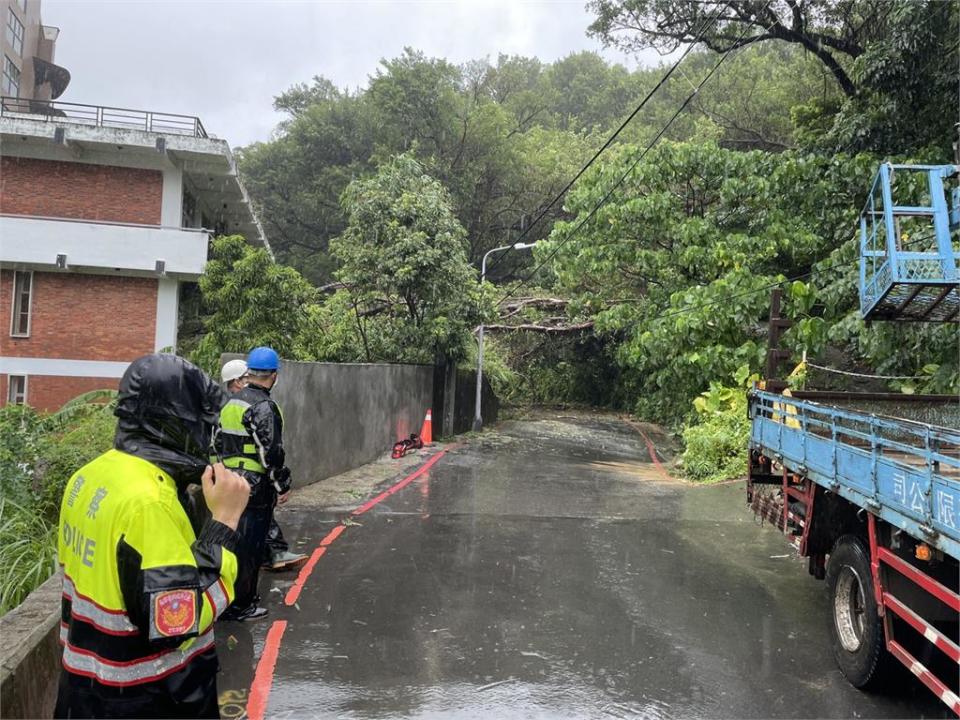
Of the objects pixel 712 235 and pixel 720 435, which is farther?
pixel 712 235

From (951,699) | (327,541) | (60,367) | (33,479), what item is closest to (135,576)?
(951,699)

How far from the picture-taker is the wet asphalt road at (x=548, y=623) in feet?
13.6

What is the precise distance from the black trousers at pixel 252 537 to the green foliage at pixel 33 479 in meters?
1.17

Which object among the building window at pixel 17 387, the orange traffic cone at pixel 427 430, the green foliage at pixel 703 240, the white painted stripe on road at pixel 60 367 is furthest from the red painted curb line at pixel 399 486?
the building window at pixel 17 387

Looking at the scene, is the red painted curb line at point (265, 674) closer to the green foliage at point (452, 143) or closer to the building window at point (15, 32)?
the green foliage at point (452, 143)

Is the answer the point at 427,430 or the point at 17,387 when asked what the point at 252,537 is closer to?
the point at 427,430

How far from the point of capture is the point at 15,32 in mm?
37000

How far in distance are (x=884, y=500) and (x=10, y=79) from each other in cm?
4422

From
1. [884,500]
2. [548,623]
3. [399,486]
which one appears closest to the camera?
[884,500]

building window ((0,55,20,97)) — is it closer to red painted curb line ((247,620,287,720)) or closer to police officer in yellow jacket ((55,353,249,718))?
red painted curb line ((247,620,287,720))

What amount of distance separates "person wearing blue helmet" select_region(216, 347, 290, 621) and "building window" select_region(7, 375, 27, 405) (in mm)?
16351

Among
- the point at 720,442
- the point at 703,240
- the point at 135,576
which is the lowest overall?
the point at 720,442

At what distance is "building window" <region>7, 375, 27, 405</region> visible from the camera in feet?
60.2

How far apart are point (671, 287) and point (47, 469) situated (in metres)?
15.0
